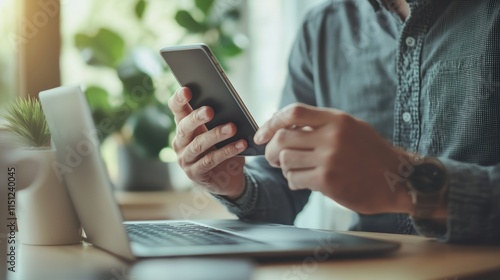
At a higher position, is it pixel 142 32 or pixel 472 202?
pixel 142 32

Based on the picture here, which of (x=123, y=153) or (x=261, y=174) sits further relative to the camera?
(x=123, y=153)

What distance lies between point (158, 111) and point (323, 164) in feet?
4.71

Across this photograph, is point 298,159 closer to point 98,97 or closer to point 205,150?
point 205,150

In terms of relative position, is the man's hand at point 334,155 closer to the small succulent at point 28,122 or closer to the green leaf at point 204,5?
the small succulent at point 28,122

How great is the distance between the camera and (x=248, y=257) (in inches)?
25.0

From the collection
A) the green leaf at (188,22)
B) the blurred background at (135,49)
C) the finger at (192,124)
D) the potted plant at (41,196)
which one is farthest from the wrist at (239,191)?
the green leaf at (188,22)

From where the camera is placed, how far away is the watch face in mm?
780

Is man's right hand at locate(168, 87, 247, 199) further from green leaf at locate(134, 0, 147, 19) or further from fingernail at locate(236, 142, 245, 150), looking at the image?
green leaf at locate(134, 0, 147, 19)

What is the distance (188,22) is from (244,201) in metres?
1.23

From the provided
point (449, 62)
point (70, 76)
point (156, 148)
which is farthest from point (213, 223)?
point (70, 76)

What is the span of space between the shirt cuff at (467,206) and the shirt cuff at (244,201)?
1.16 ft

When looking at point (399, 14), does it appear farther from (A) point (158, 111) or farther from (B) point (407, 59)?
(A) point (158, 111)

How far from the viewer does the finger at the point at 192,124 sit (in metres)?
0.92

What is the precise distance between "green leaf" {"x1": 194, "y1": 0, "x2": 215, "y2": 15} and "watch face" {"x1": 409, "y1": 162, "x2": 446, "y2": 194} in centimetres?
154
